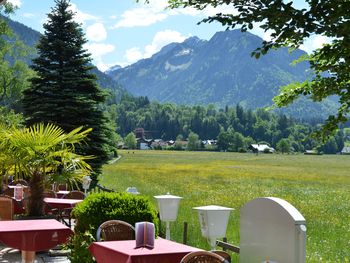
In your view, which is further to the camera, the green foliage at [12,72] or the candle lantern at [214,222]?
the green foliage at [12,72]

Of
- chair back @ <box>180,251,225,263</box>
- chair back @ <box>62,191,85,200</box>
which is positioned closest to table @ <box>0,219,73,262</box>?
chair back @ <box>180,251,225,263</box>

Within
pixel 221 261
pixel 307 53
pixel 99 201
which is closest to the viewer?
pixel 221 261

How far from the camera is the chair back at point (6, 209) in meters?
10.6

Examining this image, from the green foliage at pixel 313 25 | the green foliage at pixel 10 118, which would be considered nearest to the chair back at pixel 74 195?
the green foliage at pixel 313 25

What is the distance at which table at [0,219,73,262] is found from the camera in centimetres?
756

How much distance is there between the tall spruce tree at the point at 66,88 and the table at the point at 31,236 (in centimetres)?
1794

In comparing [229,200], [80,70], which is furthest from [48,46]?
[229,200]

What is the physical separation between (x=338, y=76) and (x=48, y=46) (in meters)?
23.6

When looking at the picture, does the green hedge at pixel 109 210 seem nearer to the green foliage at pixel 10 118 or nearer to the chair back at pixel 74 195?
the chair back at pixel 74 195

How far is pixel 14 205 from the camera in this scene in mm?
11398

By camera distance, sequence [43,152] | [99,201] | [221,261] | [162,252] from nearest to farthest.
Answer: [221,261], [162,252], [99,201], [43,152]

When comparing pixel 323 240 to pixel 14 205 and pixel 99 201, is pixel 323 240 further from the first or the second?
pixel 99 201

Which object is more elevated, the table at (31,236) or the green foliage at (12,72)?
the green foliage at (12,72)

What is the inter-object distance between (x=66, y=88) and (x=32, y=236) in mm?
19563
